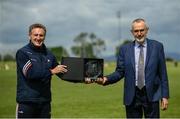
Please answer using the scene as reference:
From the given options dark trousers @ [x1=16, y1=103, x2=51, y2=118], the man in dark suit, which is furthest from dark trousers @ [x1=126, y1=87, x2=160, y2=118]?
dark trousers @ [x1=16, y1=103, x2=51, y2=118]

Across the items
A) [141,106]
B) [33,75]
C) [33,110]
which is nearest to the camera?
[33,75]

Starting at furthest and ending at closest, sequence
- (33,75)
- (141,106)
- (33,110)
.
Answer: (141,106) < (33,110) < (33,75)

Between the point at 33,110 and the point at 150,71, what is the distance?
5.96ft

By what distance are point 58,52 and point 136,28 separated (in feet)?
517

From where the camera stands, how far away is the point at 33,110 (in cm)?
820

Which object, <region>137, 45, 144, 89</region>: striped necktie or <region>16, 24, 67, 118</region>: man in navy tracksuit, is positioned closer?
<region>16, 24, 67, 118</region>: man in navy tracksuit

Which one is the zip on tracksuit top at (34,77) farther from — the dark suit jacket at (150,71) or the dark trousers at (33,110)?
the dark suit jacket at (150,71)

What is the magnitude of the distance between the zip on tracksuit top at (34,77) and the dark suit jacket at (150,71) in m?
1.17

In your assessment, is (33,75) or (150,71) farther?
(150,71)

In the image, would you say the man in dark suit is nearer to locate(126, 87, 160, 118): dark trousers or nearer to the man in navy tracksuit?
locate(126, 87, 160, 118): dark trousers

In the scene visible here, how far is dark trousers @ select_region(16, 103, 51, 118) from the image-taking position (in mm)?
8156

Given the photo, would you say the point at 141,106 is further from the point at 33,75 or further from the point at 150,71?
the point at 33,75

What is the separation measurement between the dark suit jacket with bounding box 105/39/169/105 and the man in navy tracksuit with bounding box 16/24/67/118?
1133mm

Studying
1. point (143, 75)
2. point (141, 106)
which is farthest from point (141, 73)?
point (141, 106)
